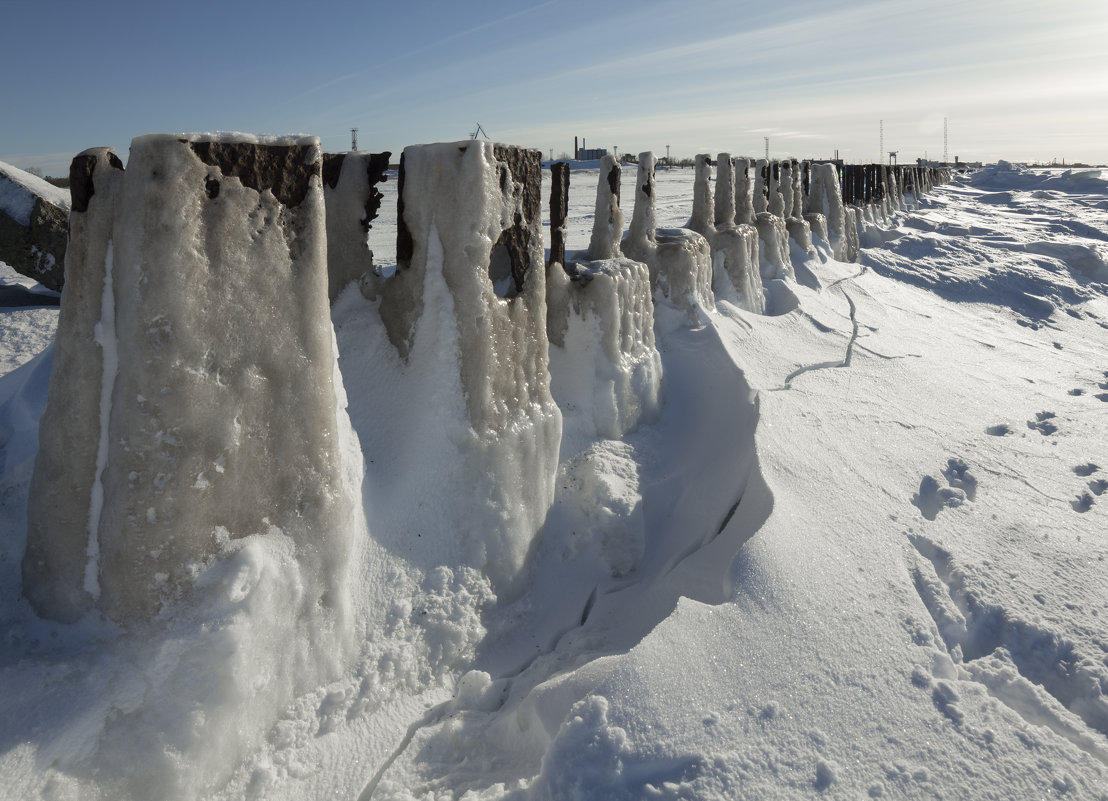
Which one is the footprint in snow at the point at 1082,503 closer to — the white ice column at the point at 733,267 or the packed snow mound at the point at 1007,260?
the white ice column at the point at 733,267

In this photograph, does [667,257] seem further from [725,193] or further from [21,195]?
[21,195]

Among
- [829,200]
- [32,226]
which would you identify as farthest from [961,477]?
[829,200]

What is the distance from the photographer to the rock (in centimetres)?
535

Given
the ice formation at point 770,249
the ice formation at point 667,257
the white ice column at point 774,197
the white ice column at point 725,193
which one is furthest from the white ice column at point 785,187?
the ice formation at point 667,257

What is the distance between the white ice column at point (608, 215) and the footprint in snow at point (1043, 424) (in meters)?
2.56

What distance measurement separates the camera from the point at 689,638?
2.00m

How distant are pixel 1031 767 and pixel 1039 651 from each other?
0.59 metres

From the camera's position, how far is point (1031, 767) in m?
1.70

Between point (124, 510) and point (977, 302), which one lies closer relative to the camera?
point (124, 510)

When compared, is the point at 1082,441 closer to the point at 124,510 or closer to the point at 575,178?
the point at 124,510

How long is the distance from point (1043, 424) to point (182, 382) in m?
4.44

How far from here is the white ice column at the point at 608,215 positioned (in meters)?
4.24

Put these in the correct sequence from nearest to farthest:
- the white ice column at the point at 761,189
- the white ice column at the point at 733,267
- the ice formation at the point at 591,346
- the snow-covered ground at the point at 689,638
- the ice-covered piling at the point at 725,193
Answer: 1. the snow-covered ground at the point at 689,638
2. the ice formation at the point at 591,346
3. the white ice column at the point at 733,267
4. the ice-covered piling at the point at 725,193
5. the white ice column at the point at 761,189

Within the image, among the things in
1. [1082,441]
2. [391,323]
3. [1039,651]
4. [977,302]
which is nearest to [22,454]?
[391,323]
